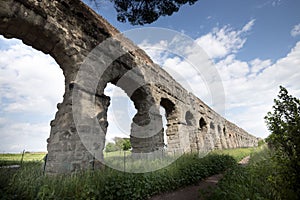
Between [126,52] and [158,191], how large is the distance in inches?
189

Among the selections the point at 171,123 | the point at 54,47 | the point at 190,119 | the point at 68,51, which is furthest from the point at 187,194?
the point at 190,119

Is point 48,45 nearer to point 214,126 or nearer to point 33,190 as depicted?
point 33,190

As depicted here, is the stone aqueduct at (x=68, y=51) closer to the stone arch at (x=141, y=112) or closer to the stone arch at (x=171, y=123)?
the stone arch at (x=141, y=112)

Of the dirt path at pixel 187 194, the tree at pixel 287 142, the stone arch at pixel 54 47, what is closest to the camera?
the tree at pixel 287 142

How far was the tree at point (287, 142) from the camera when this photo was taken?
1.96 meters

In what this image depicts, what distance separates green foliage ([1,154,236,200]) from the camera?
2689 millimetres

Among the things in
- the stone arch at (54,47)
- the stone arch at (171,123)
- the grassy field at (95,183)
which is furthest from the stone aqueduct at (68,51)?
the stone arch at (171,123)

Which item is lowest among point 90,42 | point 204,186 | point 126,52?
point 204,186

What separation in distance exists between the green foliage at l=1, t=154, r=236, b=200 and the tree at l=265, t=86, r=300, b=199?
105 inches

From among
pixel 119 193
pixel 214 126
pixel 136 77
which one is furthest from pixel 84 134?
pixel 214 126

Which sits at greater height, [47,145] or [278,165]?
[47,145]

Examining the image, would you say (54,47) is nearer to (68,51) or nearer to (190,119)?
(68,51)

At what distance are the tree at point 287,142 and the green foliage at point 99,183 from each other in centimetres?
266

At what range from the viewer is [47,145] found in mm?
4367
